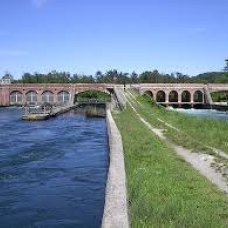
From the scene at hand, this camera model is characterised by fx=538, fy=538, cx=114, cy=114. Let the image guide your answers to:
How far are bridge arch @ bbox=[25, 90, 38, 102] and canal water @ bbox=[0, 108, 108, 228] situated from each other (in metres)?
95.7

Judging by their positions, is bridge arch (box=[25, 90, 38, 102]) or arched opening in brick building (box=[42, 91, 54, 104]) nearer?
arched opening in brick building (box=[42, 91, 54, 104])

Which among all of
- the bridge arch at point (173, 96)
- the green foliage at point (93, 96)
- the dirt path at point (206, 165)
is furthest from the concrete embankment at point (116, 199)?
the bridge arch at point (173, 96)

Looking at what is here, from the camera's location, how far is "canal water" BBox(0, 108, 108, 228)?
1491cm

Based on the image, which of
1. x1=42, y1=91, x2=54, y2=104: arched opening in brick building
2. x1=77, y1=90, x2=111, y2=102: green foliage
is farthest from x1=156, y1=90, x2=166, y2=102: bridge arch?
x1=42, y1=91, x2=54, y2=104: arched opening in brick building

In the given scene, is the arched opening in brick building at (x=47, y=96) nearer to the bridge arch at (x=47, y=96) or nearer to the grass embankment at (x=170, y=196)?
the bridge arch at (x=47, y=96)

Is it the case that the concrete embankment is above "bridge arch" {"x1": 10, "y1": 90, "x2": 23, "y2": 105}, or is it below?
above

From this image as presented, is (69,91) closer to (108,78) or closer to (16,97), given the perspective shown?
(16,97)

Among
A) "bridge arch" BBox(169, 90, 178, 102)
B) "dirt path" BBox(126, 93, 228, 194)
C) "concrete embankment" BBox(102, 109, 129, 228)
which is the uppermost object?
"concrete embankment" BBox(102, 109, 129, 228)

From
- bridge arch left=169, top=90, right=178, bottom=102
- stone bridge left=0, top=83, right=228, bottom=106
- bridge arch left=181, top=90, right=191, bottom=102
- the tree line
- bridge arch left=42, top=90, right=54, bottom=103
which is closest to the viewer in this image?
stone bridge left=0, top=83, right=228, bottom=106

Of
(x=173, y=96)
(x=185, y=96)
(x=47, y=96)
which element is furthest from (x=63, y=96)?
(x=185, y=96)

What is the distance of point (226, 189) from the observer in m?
14.2

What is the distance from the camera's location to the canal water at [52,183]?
14.9 metres

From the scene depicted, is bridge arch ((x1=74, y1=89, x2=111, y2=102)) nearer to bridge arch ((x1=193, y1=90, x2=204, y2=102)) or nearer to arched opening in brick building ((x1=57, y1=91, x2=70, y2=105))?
arched opening in brick building ((x1=57, y1=91, x2=70, y2=105))

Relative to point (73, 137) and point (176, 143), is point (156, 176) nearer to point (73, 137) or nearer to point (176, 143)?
point (176, 143)
